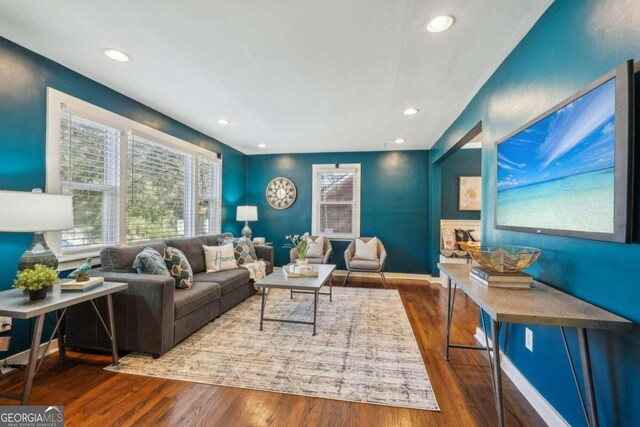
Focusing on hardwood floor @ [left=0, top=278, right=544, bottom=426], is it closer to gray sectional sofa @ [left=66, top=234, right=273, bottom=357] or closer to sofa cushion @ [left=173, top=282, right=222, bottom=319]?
gray sectional sofa @ [left=66, top=234, right=273, bottom=357]

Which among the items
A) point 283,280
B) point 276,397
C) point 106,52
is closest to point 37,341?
point 276,397

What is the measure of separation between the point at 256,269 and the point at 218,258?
1.79 feet

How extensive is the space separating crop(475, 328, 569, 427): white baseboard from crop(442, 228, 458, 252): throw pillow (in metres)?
2.88

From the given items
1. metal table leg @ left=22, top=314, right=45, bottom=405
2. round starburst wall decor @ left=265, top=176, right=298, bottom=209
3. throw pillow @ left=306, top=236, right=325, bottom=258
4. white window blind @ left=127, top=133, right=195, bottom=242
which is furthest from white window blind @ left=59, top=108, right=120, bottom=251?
round starburst wall decor @ left=265, top=176, right=298, bottom=209

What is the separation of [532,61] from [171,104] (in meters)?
3.50

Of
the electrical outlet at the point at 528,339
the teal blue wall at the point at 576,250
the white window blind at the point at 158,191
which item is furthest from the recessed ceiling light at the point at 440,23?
the white window blind at the point at 158,191

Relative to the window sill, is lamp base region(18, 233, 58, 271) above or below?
above

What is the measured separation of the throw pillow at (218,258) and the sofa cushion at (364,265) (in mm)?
1979

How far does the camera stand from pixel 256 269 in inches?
151

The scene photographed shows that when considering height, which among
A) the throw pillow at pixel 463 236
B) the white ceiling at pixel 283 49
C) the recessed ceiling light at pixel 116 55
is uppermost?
the recessed ceiling light at pixel 116 55

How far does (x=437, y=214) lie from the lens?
193 inches

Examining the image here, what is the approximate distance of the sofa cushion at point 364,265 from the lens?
4533mm

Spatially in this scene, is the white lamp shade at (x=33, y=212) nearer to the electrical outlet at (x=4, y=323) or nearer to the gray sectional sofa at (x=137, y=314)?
the gray sectional sofa at (x=137, y=314)

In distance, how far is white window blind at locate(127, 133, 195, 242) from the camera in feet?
10.3
